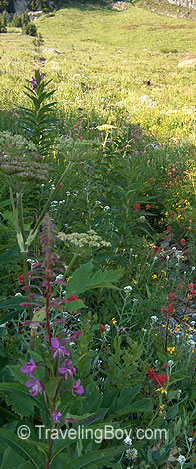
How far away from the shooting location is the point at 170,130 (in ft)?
32.3

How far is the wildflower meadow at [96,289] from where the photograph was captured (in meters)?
1.22

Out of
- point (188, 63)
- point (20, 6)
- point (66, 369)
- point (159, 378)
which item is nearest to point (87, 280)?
point (66, 369)

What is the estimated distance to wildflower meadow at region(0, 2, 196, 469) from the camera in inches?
48.1

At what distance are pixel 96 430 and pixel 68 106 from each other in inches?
375

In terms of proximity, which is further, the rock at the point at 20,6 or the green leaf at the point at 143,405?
the rock at the point at 20,6

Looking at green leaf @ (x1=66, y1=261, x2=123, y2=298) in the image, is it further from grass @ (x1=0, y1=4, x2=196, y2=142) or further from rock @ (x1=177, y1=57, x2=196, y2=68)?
rock @ (x1=177, y1=57, x2=196, y2=68)

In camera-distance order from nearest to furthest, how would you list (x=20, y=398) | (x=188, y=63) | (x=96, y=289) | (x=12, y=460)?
(x=12, y=460), (x=20, y=398), (x=96, y=289), (x=188, y=63)

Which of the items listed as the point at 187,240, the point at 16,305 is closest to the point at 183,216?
the point at 187,240

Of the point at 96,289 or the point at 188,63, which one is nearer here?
the point at 96,289

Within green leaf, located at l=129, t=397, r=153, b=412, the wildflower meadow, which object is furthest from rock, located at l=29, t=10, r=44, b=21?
green leaf, located at l=129, t=397, r=153, b=412

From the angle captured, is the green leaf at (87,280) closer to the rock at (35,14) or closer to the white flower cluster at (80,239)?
the white flower cluster at (80,239)

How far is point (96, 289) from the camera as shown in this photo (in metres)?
3.07

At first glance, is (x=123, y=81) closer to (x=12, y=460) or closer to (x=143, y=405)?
(x=143, y=405)

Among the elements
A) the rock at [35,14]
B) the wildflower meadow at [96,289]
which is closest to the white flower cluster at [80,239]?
the wildflower meadow at [96,289]
